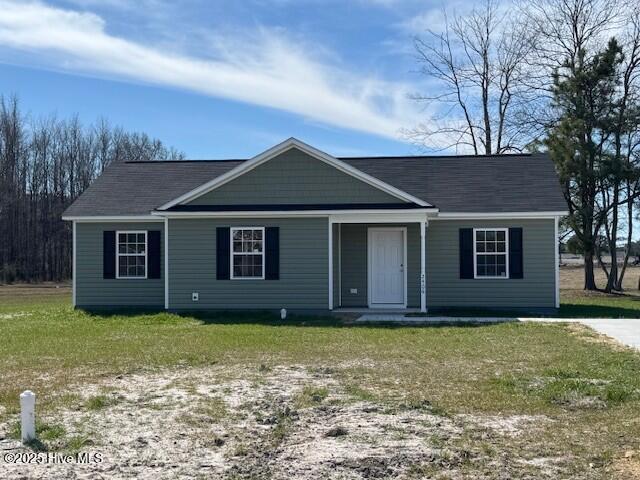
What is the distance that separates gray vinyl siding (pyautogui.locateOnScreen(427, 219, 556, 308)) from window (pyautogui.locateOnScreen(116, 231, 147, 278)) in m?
7.63

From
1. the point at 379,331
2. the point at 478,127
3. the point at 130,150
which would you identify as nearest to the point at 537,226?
the point at 379,331

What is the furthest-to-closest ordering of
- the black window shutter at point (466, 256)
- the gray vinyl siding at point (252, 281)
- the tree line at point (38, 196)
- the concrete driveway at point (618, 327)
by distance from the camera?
the tree line at point (38, 196) → the black window shutter at point (466, 256) → the gray vinyl siding at point (252, 281) → the concrete driveway at point (618, 327)

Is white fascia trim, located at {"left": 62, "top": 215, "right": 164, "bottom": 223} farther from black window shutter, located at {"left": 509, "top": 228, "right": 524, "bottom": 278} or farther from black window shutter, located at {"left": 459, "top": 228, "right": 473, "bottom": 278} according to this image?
black window shutter, located at {"left": 509, "top": 228, "right": 524, "bottom": 278}

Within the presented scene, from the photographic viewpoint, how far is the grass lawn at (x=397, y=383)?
5.66 metres

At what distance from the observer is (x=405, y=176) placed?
20.8m

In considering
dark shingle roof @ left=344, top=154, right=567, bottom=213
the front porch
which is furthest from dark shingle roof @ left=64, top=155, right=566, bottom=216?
the front porch

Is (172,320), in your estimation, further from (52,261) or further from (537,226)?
(52,261)

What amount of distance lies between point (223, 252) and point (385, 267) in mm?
4196

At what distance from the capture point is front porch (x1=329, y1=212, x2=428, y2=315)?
1838 centimetres

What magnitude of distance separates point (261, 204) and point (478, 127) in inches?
825

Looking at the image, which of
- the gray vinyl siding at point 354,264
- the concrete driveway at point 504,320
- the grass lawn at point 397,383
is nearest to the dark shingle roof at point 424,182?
the gray vinyl siding at point 354,264

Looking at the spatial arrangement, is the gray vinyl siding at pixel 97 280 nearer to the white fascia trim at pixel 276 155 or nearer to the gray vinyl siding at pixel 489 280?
the white fascia trim at pixel 276 155

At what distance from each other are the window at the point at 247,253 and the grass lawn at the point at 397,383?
2.80m

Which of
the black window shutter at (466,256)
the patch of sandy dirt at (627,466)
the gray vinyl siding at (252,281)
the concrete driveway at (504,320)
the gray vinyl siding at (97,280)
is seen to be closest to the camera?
the patch of sandy dirt at (627,466)
